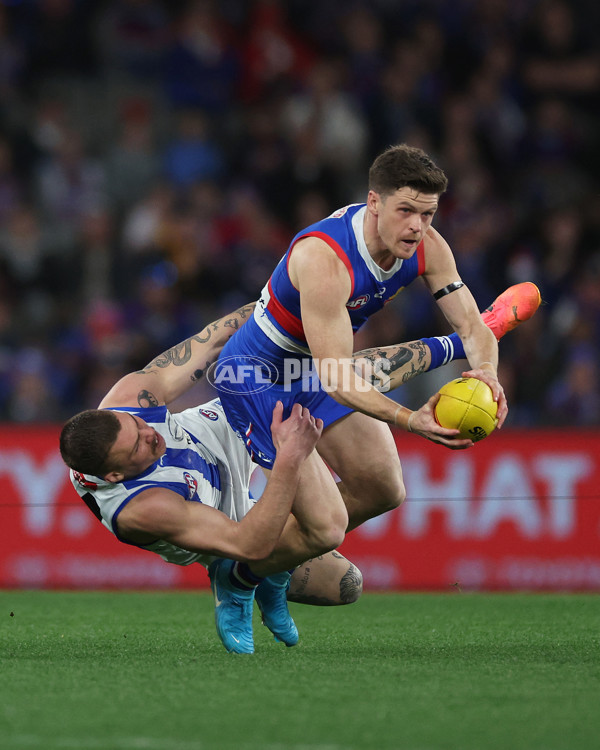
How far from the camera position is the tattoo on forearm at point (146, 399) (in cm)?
603

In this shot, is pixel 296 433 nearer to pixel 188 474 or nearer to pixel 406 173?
pixel 188 474

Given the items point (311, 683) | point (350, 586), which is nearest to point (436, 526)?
point (350, 586)

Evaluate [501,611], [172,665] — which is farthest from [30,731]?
[501,611]

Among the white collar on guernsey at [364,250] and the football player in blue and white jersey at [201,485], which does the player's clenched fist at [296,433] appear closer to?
the football player in blue and white jersey at [201,485]

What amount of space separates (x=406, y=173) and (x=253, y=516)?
5.37ft

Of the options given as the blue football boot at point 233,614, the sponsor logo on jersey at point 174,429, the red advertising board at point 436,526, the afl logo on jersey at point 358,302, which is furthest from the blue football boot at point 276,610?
the red advertising board at point 436,526

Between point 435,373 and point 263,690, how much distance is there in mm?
5488

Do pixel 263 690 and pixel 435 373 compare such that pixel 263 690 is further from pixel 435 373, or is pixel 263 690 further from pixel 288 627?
pixel 435 373

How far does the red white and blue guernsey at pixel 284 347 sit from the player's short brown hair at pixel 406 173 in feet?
0.78

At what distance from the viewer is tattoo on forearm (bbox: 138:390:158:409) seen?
6.03 m

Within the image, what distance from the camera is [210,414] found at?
638 cm

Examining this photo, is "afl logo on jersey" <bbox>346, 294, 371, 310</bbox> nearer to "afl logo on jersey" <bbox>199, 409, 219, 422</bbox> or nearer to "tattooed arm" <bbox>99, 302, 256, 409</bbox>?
"tattooed arm" <bbox>99, 302, 256, 409</bbox>

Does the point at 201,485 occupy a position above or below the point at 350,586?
above

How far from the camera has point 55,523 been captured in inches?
362
